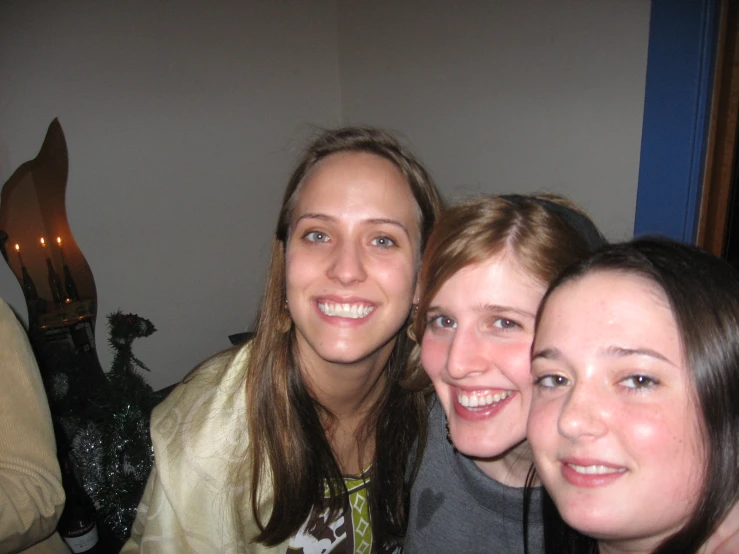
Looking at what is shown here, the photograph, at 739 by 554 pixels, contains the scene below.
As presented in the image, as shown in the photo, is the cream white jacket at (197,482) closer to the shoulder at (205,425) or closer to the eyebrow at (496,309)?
the shoulder at (205,425)

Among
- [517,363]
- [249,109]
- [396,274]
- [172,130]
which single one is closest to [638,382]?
[517,363]

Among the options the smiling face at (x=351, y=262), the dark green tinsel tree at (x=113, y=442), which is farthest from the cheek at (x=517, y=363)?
the dark green tinsel tree at (x=113, y=442)

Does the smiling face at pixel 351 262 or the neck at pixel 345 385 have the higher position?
the smiling face at pixel 351 262

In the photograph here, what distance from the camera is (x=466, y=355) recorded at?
1.03 m

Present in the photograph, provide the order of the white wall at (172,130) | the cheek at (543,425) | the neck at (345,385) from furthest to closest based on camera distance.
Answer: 1. the white wall at (172,130)
2. the neck at (345,385)
3. the cheek at (543,425)

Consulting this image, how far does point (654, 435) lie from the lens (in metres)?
0.71

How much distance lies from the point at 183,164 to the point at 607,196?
2245 mm

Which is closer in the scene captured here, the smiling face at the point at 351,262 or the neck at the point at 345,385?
the smiling face at the point at 351,262

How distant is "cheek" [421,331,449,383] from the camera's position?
110 cm

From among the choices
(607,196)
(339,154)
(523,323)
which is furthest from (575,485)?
(607,196)

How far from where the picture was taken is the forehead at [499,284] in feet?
3.32

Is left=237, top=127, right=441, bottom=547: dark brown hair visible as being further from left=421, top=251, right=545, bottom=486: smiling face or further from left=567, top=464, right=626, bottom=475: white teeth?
left=567, top=464, right=626, bottom=475: white teeth

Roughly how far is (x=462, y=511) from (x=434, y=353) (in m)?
0.46

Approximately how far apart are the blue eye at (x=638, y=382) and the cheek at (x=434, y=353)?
41 cm
